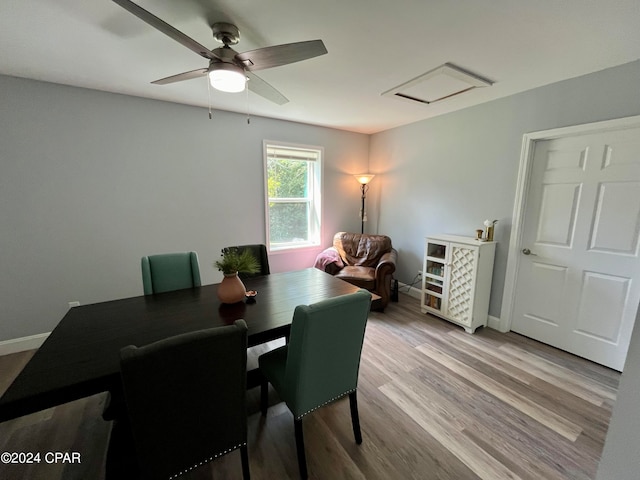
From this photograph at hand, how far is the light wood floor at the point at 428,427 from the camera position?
1.41m

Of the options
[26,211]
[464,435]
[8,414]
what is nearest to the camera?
[8,414]

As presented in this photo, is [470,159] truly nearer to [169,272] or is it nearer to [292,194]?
[292,194]

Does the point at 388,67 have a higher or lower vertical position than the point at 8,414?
higher

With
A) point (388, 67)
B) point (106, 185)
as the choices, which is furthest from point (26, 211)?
point (388, 67)

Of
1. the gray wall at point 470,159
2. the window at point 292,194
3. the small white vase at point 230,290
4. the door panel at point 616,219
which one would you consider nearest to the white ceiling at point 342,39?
the gray wall at point 470,159

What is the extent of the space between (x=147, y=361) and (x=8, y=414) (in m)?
0.49

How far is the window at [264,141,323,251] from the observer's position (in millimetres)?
3631

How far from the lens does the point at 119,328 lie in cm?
136

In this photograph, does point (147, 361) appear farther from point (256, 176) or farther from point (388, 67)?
point (256, 176)

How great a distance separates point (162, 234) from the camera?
2955 millimetres

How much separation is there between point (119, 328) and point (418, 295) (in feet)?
11.4

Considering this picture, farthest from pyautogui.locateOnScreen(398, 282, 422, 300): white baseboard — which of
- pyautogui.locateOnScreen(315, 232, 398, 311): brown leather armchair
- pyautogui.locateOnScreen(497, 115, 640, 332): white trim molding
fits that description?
pyautogui.locateOnScreen(497, 115, 640, 332): white trim molding

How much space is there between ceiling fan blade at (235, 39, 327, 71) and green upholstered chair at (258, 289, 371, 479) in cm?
126

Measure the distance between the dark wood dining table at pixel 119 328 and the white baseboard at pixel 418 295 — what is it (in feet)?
6.68
